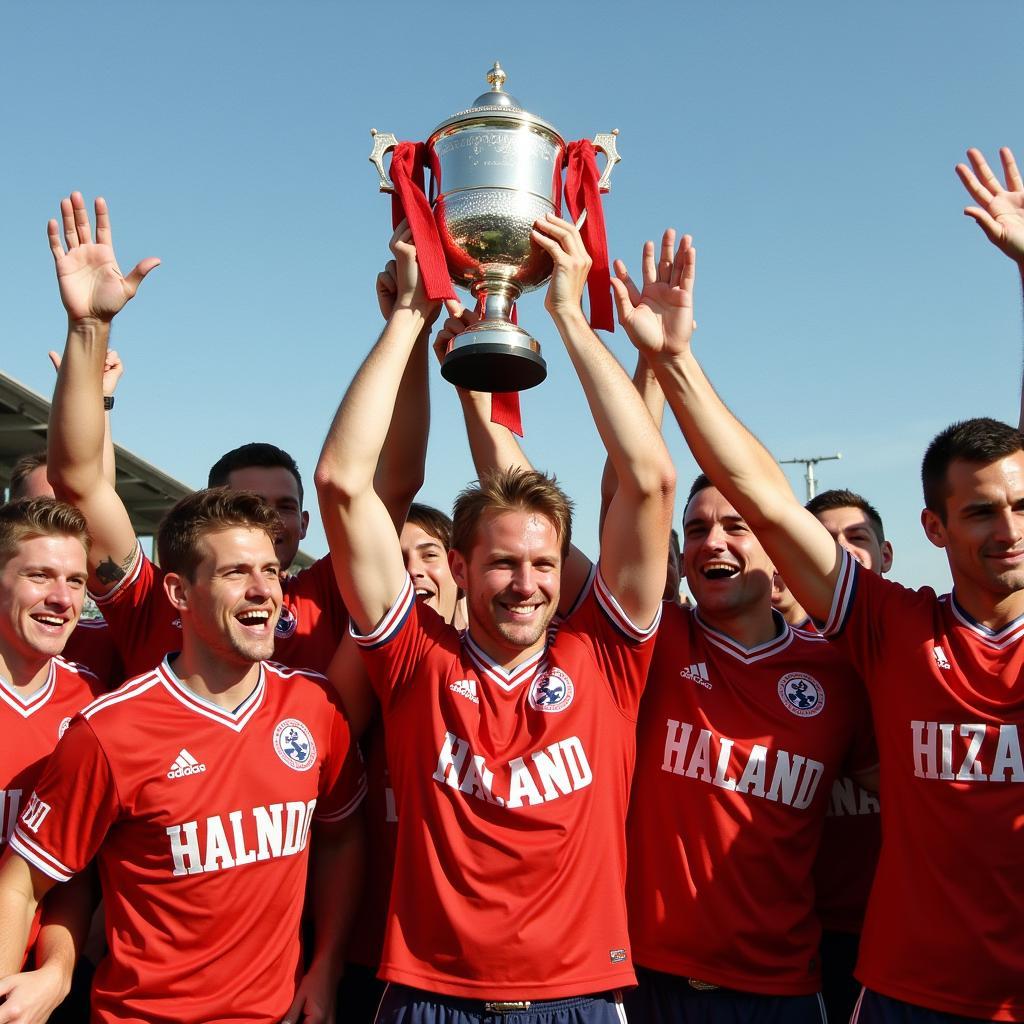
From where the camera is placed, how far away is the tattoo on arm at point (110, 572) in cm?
381

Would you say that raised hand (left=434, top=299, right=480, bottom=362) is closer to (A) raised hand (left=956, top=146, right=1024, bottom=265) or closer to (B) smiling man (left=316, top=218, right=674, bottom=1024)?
(B) smiling man (left=316, top=218, right=674, bottom=1024)

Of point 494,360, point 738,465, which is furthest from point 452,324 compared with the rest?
point 738,465

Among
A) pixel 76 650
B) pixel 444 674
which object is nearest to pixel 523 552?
pixel 444 674

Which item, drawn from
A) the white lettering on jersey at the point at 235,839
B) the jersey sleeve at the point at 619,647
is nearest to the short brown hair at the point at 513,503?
the jersey sleeve at the point at 619,647

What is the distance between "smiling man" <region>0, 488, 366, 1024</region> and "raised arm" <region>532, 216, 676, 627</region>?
3.64ft

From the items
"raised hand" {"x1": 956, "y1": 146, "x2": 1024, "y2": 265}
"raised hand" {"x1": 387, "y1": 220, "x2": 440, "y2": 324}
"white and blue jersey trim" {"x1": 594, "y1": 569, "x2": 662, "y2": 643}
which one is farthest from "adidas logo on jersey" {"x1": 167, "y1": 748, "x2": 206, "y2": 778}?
"raised hand" {"x1": 956, "y1": 146, "x2": 1024, "y2": 265}

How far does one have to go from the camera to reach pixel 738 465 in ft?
11.1

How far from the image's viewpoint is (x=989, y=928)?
2.99 meters

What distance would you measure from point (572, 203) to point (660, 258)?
1.32 feet

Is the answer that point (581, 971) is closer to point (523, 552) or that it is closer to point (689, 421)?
point (523, 552)

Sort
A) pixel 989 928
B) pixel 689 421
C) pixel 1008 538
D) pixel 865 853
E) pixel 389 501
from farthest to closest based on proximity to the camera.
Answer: pixel 389 501 < pixel 865 853 < pixel 689 421 < pixel 1008 538 < pixel 989 928

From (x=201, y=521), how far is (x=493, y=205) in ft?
4.88

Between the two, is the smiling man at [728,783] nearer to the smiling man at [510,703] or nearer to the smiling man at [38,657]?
the smiling man at [510,703]

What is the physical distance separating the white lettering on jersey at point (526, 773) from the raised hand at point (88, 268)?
80.8 inches
